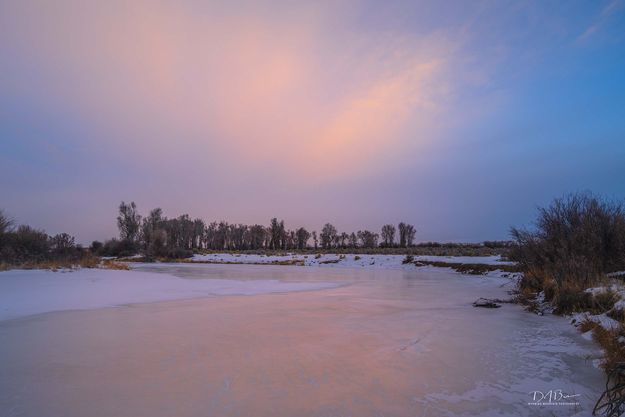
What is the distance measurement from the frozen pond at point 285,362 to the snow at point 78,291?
186 millimetres

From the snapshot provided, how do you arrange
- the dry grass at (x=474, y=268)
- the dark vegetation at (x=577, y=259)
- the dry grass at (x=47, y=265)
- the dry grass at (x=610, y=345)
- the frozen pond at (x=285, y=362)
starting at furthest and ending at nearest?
the dry grass at (x=474, y=268) → the dry grass at (x=47, y=265) → the dark vegetation at (x=577, y=259) → the dry grass at (x=610, y=345) → the frozen pond at (x=285, y=362)

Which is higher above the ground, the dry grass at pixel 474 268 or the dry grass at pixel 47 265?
the dry grass at pixel 47 265

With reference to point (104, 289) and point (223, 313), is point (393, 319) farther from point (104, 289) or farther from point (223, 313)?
point (104, 289)

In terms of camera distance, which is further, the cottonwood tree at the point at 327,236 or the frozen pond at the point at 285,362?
the cottonwood tree at the point at 327,236

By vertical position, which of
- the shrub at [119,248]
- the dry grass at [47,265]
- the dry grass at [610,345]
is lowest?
the dry grass at [610,345]

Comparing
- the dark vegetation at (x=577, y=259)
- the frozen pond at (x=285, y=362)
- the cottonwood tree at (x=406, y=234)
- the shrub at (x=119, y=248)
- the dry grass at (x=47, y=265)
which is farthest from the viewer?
the cottonwood tree at (x=406, y=234)

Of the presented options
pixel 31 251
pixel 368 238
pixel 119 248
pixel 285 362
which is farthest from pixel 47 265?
pixel 368 238

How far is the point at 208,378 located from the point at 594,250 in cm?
1046

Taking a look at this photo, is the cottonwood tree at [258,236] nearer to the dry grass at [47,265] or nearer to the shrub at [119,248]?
the shrub at [119,248]

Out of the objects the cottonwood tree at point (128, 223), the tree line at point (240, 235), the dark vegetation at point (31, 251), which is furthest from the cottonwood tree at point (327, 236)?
the dark vegetation at point (31, 251)

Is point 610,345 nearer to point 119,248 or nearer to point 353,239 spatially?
point 119,248

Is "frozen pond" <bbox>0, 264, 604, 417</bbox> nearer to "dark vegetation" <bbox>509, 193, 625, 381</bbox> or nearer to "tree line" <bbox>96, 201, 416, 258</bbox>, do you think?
"dark vegetation" <bbox>509, 193, 625, 381</bbox>

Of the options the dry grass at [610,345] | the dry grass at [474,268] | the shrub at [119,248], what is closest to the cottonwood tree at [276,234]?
the shrub at [119,248]

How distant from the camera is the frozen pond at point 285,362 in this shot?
3.09 metres
